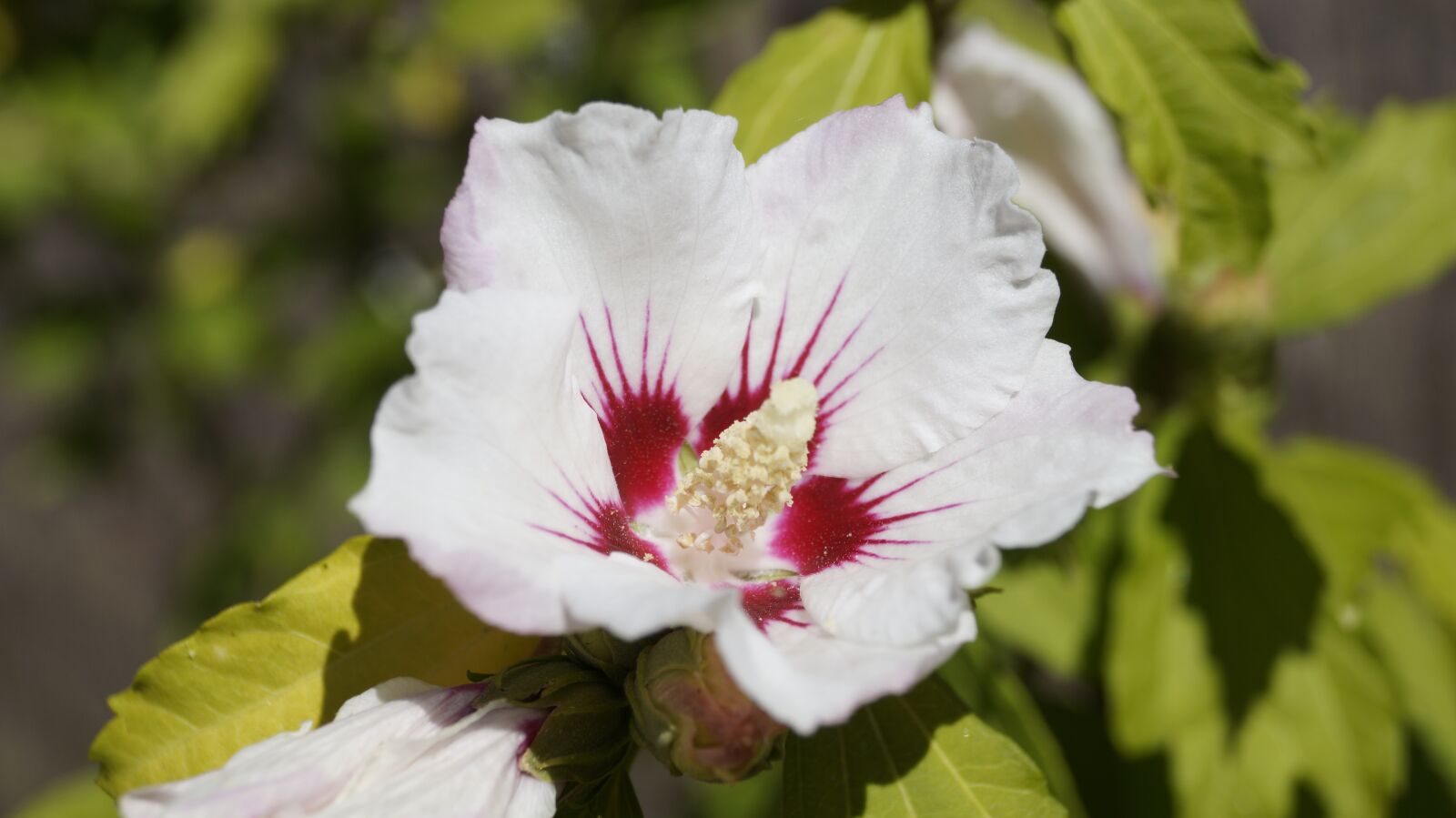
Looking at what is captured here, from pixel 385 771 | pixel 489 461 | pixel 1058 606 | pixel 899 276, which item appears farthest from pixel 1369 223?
pixel 385 771

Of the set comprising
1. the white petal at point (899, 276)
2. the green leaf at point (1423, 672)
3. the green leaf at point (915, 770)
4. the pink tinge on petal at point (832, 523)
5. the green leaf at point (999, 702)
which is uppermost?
the white petal at point (899, 276)

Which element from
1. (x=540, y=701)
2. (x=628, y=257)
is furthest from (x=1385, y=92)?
(x=540, y=701)

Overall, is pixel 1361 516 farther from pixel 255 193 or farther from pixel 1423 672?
pixel 255 193

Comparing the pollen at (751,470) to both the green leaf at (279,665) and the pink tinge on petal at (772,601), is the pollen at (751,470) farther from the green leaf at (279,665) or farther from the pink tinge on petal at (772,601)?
the green leaf at (279,665)

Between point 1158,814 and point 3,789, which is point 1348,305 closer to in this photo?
point 1158,814

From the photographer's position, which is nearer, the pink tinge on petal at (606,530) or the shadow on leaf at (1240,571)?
the pink tinge on petal at (606,530)

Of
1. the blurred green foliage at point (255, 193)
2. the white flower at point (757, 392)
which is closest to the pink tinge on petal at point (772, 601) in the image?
the white flower at point (757, 392)

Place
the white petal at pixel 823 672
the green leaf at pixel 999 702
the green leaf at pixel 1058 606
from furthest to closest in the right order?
the green leaf at pixel 1058 606 < the green leaf at pixel 999 702 < the white petal at pixel 823 672

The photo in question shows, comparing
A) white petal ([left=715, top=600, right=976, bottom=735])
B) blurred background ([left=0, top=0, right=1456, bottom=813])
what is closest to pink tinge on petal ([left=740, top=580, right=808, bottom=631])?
white petal ([left=715, top=600, right=976, bottom=735])
